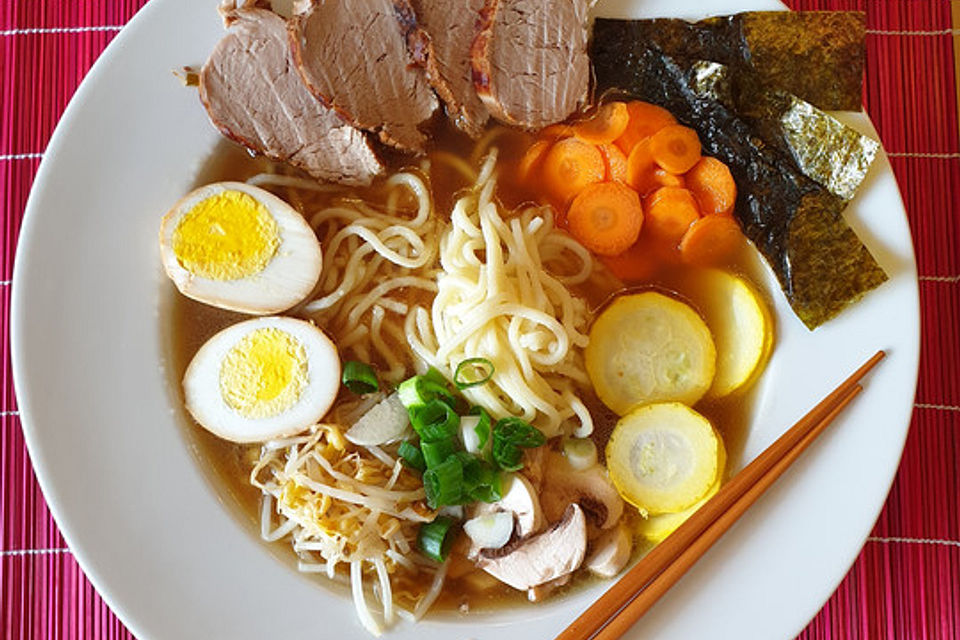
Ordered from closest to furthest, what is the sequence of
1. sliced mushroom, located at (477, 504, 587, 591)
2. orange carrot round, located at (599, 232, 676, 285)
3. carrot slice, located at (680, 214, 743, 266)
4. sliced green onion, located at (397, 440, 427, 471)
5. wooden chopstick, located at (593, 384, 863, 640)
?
wooden chopstick, located at (593, 384, 863, 640) < sliced mushroom, located at (477, 504, 587, 591) < sliced green onion, located at (397, 440, 427, 471) < carrot slice, located at (680, 214, 743, 266) < orange carrot round, located at (599, 232, 676, 285)

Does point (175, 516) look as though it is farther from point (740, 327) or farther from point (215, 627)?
point (740, 327)

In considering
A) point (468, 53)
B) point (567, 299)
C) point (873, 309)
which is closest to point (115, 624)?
point (567, 299)

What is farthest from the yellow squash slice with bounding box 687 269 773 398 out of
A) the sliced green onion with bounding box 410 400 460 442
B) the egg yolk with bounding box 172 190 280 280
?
the egg yolk with bounding box 172 190 280 280

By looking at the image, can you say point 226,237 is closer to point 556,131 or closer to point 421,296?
point 421,296

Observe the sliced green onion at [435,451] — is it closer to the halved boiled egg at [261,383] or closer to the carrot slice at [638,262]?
the halved boiled egg at [261,383]

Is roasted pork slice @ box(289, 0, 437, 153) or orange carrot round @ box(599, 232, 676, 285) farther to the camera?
orange carrot round @ box(599, 232, 676, 285)

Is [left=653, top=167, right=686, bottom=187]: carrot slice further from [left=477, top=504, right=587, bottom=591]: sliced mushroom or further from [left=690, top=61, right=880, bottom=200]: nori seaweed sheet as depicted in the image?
[left=477, top=504, right=587, bottom=591]: sliced mushroom
